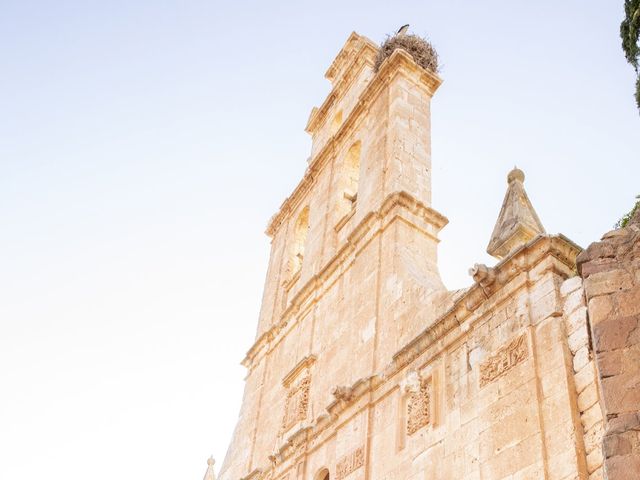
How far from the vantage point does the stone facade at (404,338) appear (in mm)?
6227

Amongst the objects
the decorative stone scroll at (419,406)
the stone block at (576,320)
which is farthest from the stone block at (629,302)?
the decorative stone scroll at (419,406)

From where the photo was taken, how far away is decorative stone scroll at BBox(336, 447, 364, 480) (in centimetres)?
874

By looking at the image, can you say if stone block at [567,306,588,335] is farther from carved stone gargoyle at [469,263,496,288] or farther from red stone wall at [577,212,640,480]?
red stone wall at [577,212,640,480]

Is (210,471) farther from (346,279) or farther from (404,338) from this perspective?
(404,338)

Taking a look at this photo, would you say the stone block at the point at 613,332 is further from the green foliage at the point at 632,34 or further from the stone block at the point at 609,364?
the green foliage at the point at 632,34

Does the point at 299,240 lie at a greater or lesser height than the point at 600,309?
greater

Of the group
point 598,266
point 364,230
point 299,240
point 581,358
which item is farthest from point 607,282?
point 299,240

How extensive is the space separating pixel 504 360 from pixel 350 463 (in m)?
2.80

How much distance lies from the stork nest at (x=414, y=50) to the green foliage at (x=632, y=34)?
712 centimetres

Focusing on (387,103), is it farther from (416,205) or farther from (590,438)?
(590,438)

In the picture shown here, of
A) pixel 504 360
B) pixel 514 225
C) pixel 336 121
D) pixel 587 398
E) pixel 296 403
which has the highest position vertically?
pixel 336 121

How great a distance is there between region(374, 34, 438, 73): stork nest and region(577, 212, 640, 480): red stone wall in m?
10.1

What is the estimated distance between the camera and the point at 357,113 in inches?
584

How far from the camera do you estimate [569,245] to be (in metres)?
7.06
